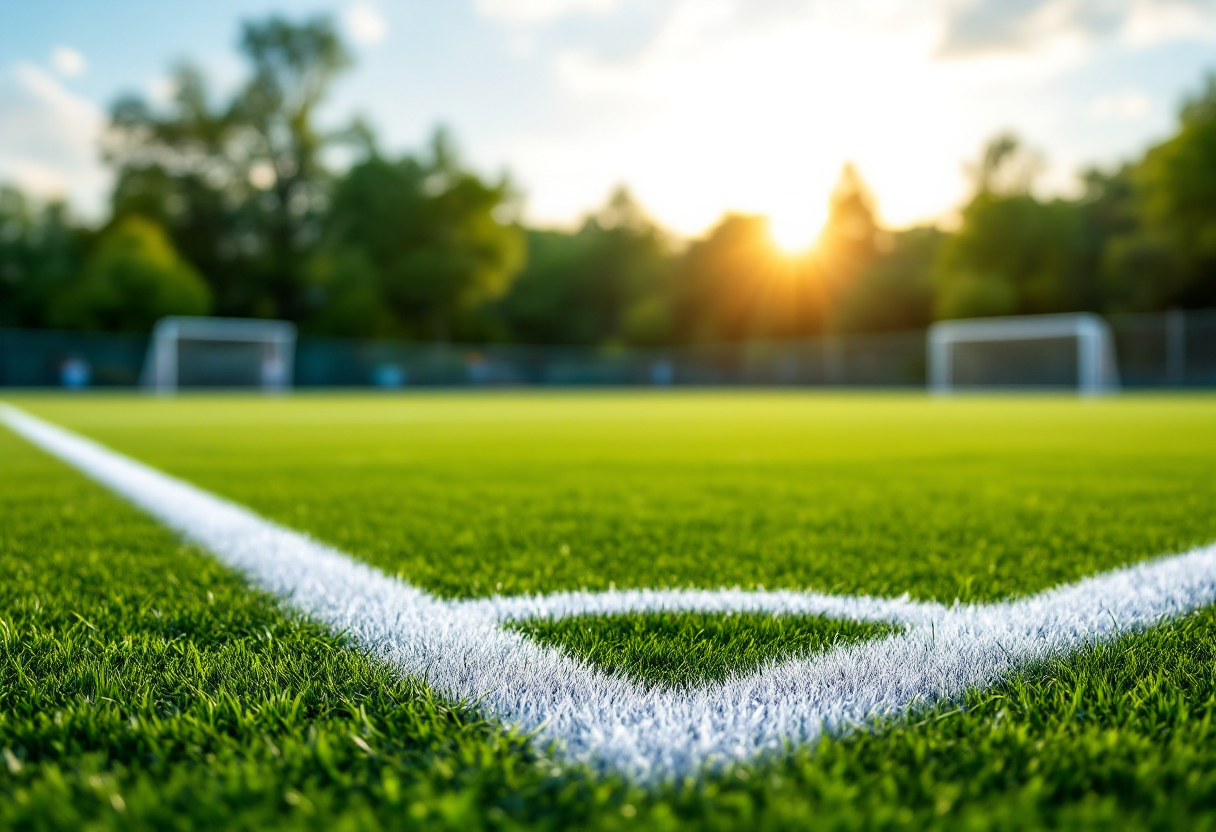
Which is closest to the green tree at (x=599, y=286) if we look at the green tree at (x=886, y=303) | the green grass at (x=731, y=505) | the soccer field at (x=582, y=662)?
the green tree at (x=886, y=303)

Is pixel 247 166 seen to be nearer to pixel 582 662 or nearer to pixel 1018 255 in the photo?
pixel 1018 255

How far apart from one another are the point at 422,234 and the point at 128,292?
12.7 meters

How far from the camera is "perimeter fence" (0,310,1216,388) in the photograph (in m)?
26.0

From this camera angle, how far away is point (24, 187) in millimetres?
36719

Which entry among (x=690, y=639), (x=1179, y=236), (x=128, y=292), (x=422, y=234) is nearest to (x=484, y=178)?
(x=422, y=234)

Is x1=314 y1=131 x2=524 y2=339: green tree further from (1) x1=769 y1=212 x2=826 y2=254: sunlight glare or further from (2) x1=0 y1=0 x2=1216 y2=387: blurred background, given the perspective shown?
(1) x1=769 y1=212 x2=826 y2=254: sunlight glare

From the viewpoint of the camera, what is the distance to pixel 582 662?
1229mm

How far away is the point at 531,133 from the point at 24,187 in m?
22.1

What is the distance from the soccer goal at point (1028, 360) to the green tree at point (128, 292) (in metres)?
26.5

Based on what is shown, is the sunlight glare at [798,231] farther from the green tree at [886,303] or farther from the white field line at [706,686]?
the white field line at [706,686]

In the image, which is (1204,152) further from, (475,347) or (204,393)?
(204,393)

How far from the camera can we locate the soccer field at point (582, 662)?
31.0 inches

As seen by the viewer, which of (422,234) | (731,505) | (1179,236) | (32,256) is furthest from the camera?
(422,234)

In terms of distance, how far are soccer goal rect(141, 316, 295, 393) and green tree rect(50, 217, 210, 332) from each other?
492cm
